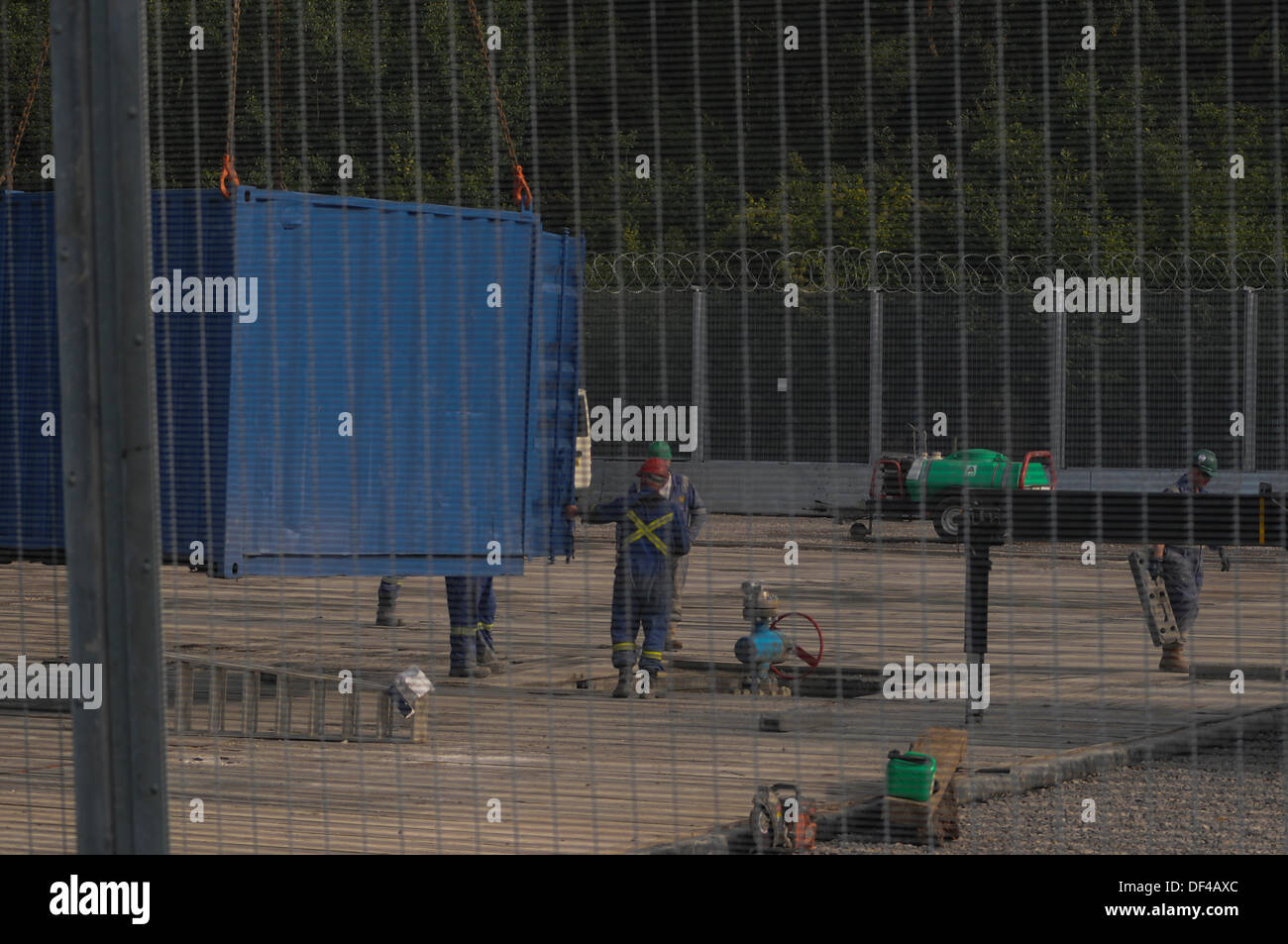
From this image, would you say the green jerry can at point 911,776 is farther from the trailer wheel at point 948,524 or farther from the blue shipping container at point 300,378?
the trailer wheel at point 948,524

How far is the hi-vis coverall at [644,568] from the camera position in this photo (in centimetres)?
1075

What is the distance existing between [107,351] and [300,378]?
446 centimetres

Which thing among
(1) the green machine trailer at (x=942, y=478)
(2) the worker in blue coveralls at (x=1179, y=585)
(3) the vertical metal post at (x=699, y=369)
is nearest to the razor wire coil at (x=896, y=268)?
(3) the vertical metal post at (x=699, y=369)

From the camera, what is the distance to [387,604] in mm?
14625

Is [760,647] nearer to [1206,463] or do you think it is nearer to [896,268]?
[1206,463]

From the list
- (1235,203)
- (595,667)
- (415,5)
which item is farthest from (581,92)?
(595,667)

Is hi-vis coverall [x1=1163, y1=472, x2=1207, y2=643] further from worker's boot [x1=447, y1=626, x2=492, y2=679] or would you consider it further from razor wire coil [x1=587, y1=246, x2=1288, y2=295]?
razor wire coil [x1=587, y1=246, x2=1288, y2=295]

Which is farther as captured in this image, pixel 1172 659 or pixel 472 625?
pixel 1172 659

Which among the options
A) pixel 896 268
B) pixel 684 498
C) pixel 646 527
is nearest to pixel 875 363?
pixel 684 498

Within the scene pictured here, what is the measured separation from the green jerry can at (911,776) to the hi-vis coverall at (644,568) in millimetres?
4272

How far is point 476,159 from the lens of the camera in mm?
Answer: 6043

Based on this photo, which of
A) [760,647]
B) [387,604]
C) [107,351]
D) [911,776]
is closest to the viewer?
[107,351]

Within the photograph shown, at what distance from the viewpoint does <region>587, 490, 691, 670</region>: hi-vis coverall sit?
10.8 meters
